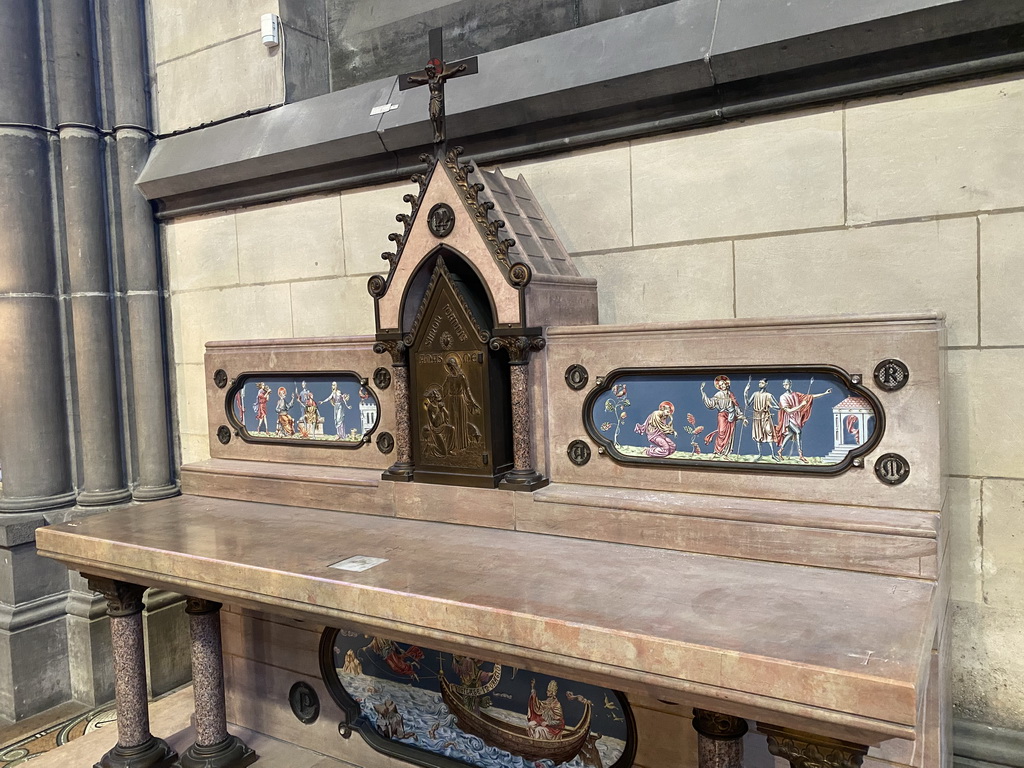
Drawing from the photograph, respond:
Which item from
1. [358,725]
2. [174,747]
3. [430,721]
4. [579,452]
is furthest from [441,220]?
[174,747]

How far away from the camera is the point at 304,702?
356 centimetres

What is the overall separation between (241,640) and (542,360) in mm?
2200

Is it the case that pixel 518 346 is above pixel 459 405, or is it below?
above

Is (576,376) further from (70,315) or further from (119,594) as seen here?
(70,315)

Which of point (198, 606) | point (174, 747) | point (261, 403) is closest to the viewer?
point (198, 606)

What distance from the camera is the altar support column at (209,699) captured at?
3338 mm

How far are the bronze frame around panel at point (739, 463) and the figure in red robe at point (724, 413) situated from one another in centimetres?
3

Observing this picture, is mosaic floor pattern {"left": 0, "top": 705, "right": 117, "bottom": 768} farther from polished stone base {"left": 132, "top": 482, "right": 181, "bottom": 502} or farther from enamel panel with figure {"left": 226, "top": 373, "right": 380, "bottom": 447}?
enamel panel with figure {"left": 226, "top": 373, "right": 380, "bottom": 447}

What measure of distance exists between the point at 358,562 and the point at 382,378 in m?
0.95

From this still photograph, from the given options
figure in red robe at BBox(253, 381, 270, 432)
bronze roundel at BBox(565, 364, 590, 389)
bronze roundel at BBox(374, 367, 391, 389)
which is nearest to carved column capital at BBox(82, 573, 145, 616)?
figure in red robe at BBox(253, 381, 270, 432)

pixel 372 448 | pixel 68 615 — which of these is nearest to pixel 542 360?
pixel 372 448

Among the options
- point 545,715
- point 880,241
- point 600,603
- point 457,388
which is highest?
point 880,241

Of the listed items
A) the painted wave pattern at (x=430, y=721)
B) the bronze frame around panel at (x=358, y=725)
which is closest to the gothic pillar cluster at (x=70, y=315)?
the bronze frame around panel at (x=358, y=725)

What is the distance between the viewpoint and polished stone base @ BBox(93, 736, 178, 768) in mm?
3225
